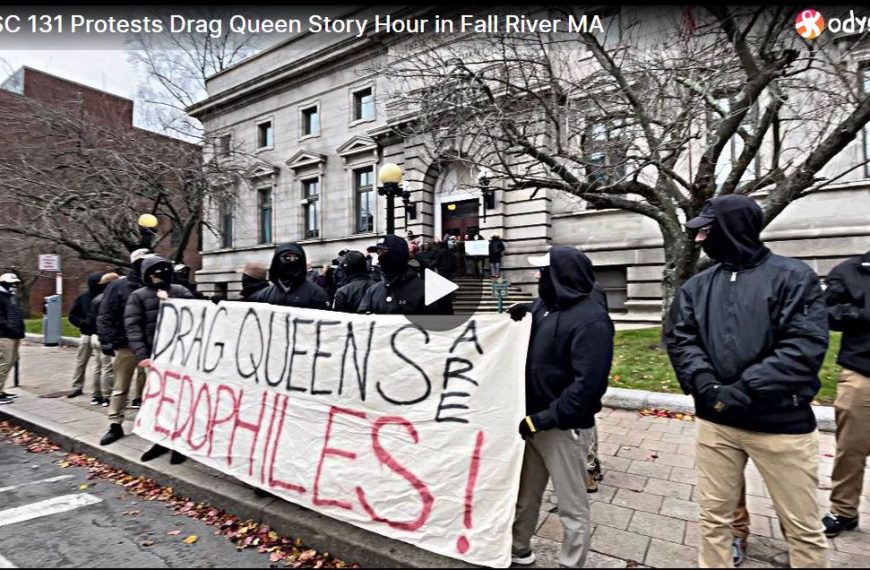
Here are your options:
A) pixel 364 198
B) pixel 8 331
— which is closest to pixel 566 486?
pixel 8 331

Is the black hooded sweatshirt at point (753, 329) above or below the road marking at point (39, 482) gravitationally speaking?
above

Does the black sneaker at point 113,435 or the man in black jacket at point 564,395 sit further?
the black sneaker at point 113,435

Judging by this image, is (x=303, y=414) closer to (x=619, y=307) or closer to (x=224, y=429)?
(x=224, y=429)

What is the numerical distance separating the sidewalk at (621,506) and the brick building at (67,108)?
13211 mm

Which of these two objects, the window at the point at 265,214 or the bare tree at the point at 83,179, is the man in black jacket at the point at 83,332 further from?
the window at the point at 265,214

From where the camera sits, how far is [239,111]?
27.9 meters

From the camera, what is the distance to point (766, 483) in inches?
93.2

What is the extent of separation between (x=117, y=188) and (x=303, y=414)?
43.5 ft

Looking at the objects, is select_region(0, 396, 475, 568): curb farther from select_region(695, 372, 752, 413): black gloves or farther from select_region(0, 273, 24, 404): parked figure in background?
select_region(0, 273, 24, 404): parked figure in background

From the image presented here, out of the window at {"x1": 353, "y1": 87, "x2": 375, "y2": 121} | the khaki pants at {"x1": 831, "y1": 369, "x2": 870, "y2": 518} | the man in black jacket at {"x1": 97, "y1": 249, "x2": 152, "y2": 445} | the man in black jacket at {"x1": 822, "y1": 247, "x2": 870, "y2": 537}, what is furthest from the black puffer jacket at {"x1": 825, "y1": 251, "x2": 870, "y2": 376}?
the window at {"x1": 353, "y1": 87, "x2": 375, "y2": 121}

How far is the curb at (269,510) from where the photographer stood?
2873 millimetres

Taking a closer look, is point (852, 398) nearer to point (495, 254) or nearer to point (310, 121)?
point (495, 254)

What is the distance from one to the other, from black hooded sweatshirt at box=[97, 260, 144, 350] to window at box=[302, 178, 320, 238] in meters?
19.6

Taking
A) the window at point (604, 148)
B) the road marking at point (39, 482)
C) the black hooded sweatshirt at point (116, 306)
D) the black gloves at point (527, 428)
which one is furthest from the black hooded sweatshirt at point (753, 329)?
the window at point (604, 148)
